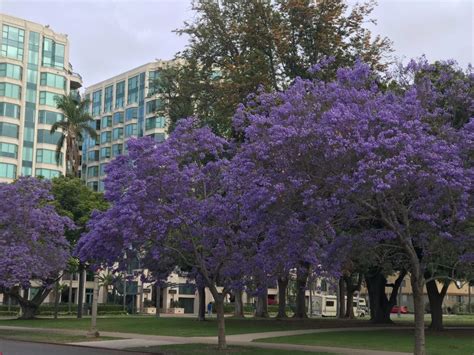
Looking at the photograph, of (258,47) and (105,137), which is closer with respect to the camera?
(258,47)

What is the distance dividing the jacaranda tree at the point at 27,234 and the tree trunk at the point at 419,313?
20.1 metres

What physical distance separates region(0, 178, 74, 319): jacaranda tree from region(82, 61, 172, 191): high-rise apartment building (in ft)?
233

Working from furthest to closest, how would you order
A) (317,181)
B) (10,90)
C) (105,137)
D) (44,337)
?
(105,137) < (10,90) < (44,337) < (317,181)

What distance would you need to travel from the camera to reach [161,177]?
20.3 m

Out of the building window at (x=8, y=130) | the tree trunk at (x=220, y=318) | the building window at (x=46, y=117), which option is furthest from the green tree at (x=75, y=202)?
the building window at (x=46, y=117)

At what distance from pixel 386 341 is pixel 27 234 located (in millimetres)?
18463

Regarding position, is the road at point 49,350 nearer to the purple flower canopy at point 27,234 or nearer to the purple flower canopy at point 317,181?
the purple flower canopy at point 317,181

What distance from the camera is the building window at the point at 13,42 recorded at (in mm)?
91312

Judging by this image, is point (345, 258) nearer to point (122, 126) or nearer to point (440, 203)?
point (440, 203)

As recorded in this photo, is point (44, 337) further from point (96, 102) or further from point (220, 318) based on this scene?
point (96, 102)

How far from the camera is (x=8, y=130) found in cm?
8938

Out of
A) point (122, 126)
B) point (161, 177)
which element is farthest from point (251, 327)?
point (122, 126)

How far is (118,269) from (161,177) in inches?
173

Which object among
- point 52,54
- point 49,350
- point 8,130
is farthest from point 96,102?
point 49,350
